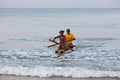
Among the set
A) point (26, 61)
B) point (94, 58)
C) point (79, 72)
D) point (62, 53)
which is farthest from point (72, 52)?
point (79, 72)

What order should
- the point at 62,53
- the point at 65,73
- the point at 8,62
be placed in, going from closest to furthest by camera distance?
1. the point at 65,73
2. the point at 8,62
3. the point at 62,53

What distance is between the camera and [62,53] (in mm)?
14289

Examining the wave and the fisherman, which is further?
the fisherman

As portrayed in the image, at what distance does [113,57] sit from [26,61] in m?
3.66

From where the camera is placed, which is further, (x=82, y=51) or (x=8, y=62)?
(x=82, y=51)

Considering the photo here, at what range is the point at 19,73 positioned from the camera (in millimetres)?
10234

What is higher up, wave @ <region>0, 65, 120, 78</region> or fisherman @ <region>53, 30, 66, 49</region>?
fisherman @ <region>53, 30, 66, 49</region>

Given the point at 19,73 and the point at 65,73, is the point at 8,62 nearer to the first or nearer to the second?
the point at 19,73

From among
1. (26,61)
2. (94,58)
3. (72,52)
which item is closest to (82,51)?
(72,52)

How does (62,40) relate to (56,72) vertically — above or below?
above

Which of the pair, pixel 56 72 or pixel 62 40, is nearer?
pixel 56 72

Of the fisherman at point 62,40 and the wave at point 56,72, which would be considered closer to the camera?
the wave at point 56,72

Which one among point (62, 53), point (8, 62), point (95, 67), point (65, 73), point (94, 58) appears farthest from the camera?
point (62, 53)

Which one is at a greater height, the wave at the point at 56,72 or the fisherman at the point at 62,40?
the fisherman at the point at 62,40
